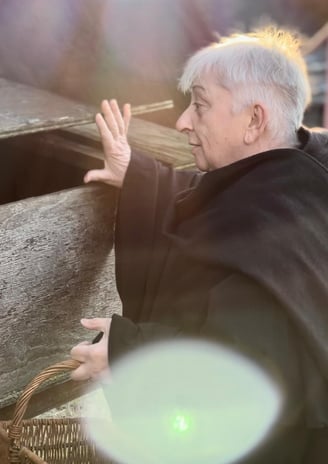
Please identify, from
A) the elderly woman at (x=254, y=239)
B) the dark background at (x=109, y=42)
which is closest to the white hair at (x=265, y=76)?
the elderly woman at (x=254, y=239)

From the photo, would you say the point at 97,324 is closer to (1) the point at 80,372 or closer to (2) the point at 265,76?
(1) the point at 80,372

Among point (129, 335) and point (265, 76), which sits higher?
Answer: point (265, 76)

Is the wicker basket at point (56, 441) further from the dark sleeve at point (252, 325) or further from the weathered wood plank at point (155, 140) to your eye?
the weathered wood plank at point (155, 140)

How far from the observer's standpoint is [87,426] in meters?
1.57

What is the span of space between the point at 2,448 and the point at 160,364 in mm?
349

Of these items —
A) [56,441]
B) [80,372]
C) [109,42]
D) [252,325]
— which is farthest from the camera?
[109,42]

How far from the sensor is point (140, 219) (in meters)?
1.54

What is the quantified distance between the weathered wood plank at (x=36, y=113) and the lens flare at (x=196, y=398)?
0.57 m

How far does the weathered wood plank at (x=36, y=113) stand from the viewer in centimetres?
158

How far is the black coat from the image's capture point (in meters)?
1.24

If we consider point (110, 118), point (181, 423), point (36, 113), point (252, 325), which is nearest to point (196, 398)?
point (181, 423)

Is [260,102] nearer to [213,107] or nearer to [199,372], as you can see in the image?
[213,107]

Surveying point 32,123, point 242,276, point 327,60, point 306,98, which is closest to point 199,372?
point 242,276

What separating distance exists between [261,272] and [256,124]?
0.28m
